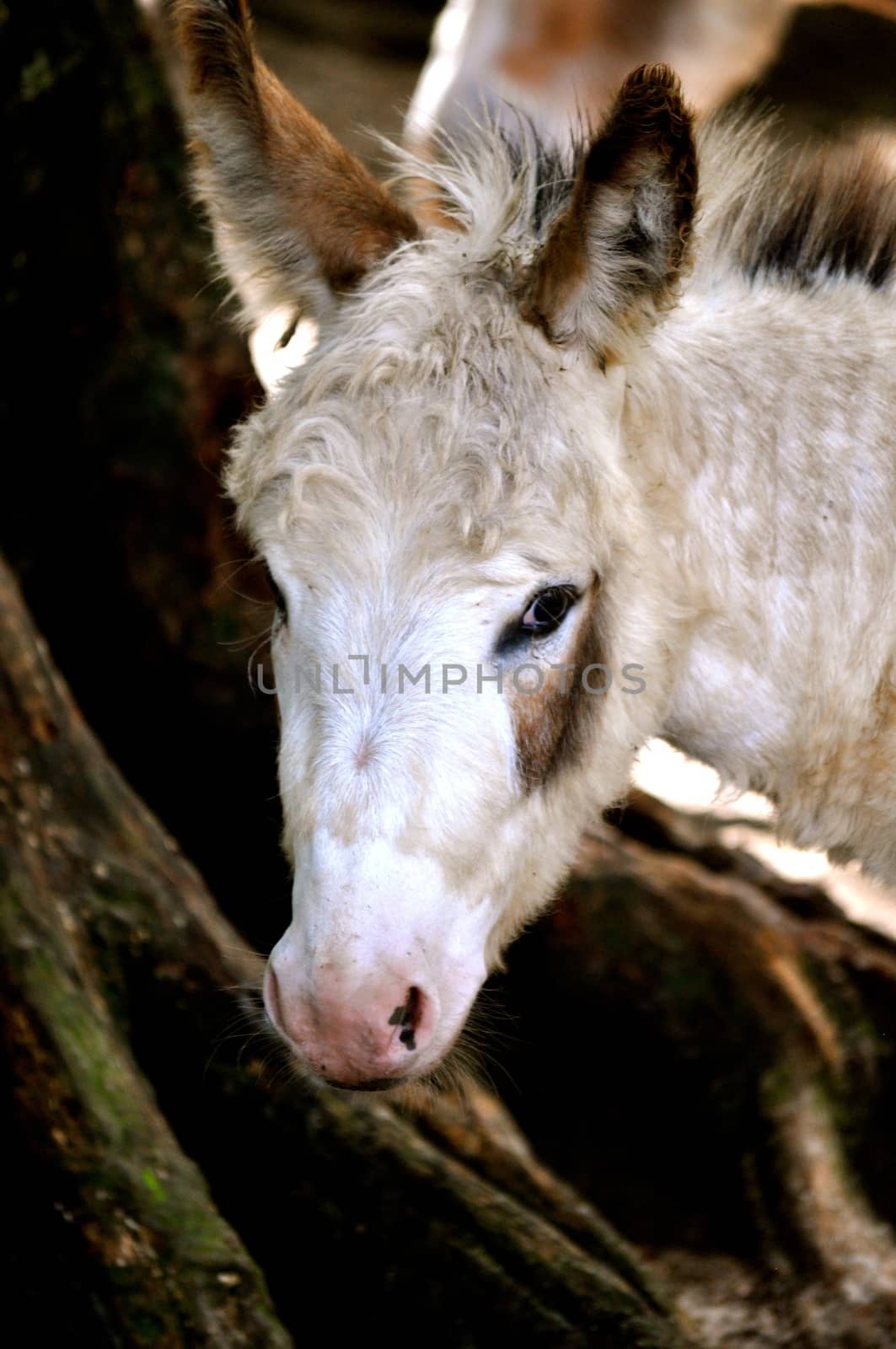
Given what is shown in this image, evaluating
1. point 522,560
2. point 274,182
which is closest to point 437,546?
point 522,560

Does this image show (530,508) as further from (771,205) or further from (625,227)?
(771,205)

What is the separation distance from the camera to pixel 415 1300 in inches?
126

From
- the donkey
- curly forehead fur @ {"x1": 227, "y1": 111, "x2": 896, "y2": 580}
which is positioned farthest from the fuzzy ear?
the donkey

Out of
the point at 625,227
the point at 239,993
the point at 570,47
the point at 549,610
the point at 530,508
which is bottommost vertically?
the point at 239,993

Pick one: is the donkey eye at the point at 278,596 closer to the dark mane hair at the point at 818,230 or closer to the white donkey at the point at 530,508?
the white donkey at the point at 530,508

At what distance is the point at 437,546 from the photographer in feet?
7.56

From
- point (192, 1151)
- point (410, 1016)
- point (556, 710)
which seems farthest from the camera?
point (192, 1151)

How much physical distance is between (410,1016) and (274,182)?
6.04 ft

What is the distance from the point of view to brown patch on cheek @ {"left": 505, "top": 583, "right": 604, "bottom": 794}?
2.39 m

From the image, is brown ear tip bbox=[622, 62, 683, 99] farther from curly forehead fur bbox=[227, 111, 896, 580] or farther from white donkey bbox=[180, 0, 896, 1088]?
curly forehead fur bbox=[227, 111, 896, 580]

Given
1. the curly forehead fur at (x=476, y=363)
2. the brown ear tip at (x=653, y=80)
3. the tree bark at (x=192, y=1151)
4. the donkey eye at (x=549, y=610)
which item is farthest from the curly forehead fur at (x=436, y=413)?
the tree bark at (x=192, y=1151)

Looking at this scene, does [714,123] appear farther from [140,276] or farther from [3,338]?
[3,338]

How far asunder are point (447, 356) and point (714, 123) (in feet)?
3.58

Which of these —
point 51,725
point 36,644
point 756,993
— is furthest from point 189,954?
point 756,993
